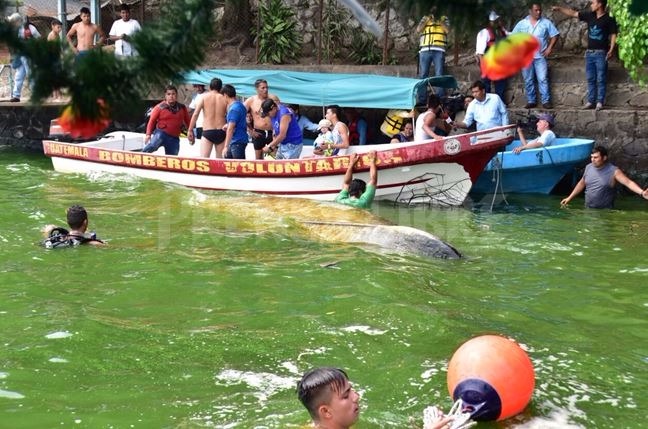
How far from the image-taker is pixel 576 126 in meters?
17.5

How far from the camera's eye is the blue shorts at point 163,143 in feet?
57.5

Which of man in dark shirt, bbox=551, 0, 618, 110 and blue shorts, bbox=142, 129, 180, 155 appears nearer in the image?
man in dark shirt, bbox=551, 0, 618, 110

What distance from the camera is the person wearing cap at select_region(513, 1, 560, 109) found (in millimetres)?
17625

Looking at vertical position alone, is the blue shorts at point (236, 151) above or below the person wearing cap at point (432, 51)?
below

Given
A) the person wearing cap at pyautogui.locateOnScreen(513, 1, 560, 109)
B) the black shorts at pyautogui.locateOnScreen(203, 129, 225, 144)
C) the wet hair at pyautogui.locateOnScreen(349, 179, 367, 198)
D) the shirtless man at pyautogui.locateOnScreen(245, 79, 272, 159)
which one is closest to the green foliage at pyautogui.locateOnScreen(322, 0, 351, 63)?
the person wearing cap at pyautogui.locateOnScreen(513, 1, 560, 109)

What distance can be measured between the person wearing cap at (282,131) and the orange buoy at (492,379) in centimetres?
1032

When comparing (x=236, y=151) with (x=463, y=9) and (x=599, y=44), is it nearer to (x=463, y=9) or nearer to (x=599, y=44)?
(x=599, y=44)

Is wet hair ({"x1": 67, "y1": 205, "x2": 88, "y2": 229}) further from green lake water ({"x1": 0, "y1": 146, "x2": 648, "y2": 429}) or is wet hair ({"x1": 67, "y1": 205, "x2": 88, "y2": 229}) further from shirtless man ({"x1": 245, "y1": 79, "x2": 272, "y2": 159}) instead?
shirtless man ({"x1": 245, "y1": 79, "x2": 272, "y2": 159})

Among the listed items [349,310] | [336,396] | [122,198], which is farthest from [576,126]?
[336,396]

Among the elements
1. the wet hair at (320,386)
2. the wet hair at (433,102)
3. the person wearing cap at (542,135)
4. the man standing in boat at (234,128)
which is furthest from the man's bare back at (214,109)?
the wet hair at (320,386)

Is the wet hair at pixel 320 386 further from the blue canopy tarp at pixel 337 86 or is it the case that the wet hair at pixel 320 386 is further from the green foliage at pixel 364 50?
the green foliage at pixel 364 50

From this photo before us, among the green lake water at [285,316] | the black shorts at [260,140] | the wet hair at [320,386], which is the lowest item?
the green lake water at [285,316]

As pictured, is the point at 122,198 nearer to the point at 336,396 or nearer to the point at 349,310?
the point at 349,310

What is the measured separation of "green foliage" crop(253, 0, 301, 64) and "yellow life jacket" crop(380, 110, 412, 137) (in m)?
5.75
